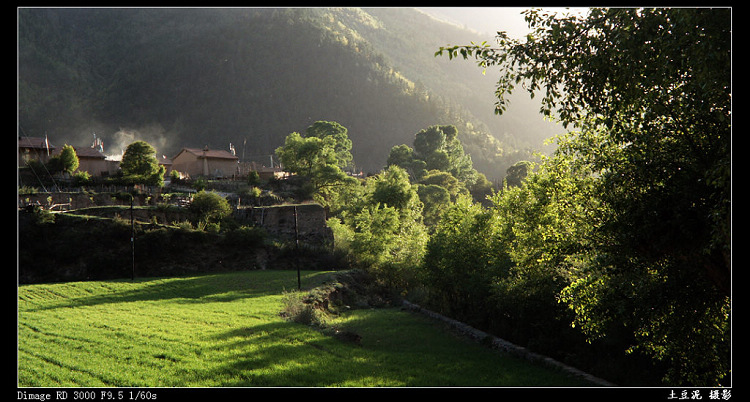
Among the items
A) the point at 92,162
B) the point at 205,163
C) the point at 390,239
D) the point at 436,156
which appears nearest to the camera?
the point at 390,239

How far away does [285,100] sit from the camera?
18400 cm


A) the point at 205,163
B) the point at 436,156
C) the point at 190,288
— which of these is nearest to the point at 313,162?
the point at 205,163

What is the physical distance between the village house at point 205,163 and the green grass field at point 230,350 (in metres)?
50.3

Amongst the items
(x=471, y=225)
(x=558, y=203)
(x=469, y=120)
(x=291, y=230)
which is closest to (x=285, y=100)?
(x=469, y=120)

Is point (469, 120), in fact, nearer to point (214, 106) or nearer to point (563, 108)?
point (214, 106)

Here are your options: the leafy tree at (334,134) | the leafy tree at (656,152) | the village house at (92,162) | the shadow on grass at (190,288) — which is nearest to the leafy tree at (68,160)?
the village house at (92,162)

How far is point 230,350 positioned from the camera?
15.0 metres

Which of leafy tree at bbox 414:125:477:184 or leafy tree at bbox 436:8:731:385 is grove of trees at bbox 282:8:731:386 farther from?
leafy tree at bbox 414:125:477:184

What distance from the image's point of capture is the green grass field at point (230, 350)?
11.8 metres

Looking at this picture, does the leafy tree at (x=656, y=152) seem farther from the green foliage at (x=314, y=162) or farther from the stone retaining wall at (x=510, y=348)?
the green foliage at (x=314, y=162)

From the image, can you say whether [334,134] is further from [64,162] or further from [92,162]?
[64,162]

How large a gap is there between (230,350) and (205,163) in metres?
67.3

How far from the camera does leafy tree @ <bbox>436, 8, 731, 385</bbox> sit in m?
7.57
